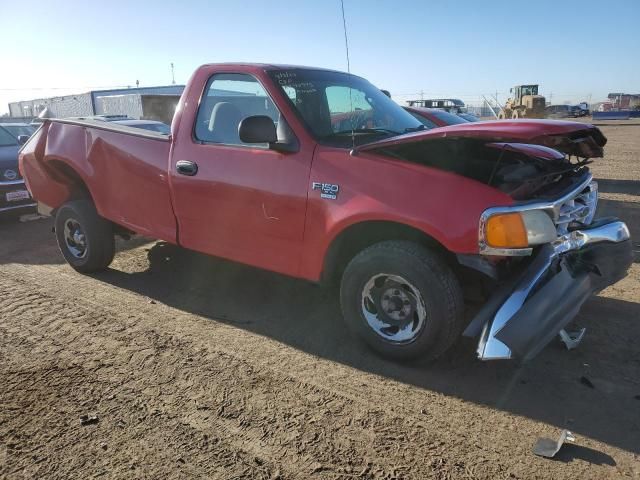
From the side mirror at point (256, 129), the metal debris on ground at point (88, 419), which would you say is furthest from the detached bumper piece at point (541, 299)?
the metal debris on ground at point (88, 419)

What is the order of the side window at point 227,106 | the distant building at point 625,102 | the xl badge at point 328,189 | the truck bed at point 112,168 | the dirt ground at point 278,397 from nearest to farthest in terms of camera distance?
the dirt ground at point 278,397 → the xl badge at point 328,189 → the side window at point 227,106 → the truck bed at point 112,168 → the distant building at point 625,102

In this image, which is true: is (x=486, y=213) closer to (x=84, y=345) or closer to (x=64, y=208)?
(x=84, y=345)

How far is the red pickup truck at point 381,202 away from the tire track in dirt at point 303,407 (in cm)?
43

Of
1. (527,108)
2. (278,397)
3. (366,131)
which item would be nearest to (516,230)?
(366,131)

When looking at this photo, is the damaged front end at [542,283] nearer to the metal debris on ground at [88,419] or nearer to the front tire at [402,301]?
the front tire at [402,301]

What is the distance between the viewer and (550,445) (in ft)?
8.30

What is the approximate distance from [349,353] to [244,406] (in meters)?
0.94

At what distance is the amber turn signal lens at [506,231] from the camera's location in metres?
2.81

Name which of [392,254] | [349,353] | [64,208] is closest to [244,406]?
[349,353]

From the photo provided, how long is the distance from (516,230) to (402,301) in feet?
2.85

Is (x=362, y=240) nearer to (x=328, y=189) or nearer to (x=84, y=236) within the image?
(x=328, y=189)

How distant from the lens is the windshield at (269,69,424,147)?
3738 millimetres

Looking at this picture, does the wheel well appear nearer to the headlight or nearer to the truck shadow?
the headlight

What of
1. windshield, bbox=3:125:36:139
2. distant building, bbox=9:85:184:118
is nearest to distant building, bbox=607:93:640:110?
distant building, bbox=9:85:184:118
